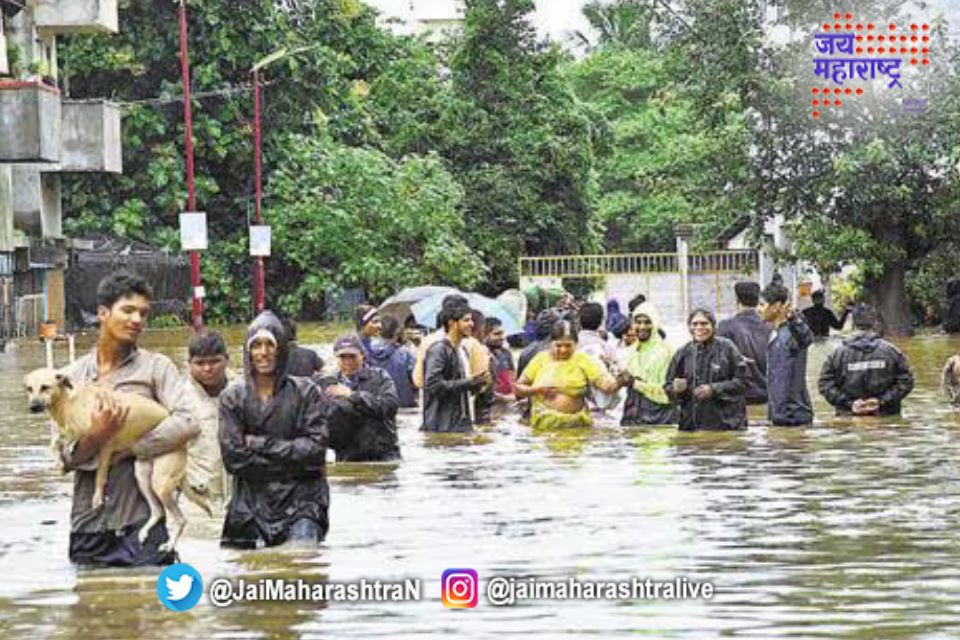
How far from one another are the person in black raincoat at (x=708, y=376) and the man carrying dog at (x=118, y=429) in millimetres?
9033

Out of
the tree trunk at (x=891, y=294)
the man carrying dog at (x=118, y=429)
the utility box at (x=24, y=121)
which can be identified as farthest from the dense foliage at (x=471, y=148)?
the man carrying dog at (x=118, y=429)

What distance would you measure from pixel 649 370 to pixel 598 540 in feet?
25.9

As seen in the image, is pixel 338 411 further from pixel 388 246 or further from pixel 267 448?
Answer: pixel 388 246

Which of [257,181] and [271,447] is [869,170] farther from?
[271,447]

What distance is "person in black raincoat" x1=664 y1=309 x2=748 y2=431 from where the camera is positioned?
19.7 meters

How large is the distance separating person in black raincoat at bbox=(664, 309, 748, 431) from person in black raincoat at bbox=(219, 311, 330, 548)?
24.8ft

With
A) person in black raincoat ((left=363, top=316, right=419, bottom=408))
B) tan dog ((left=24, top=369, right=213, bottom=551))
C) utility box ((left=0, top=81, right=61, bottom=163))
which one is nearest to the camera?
tan dog ((left=24, top=369, right=213, bottom=551))

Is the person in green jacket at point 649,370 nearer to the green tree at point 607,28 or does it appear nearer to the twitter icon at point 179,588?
the twitter icon at point 179,588

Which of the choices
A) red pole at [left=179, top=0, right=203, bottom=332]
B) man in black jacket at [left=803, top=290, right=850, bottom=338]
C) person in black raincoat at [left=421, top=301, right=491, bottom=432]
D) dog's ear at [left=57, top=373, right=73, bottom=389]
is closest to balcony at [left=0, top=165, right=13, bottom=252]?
red pole at [left=179, top=0, right=203, bottom=332]

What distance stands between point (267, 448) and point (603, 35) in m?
92.9

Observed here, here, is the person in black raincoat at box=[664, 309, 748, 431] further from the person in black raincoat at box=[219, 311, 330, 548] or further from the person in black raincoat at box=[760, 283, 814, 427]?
the person in black raincoat at box=[219, 311, 330, 548]

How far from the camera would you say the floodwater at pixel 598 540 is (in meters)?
10.6

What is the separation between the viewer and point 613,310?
1409 inches

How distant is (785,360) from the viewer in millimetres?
20578
